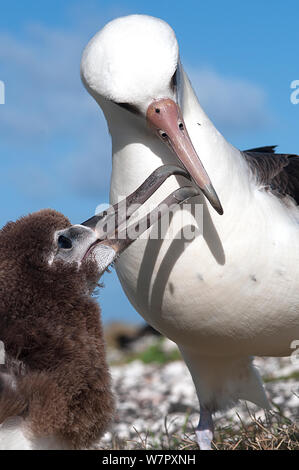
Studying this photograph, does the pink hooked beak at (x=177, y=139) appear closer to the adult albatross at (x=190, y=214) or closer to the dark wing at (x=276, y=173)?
the adult albatross at (x=190, y=214)

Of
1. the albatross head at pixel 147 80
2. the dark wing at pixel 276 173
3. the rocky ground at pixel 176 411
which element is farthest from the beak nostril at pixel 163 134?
the rocky ground at pixel 176 411

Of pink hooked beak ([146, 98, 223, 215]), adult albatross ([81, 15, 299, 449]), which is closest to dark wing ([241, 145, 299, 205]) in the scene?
adult albatross ([81, 15, 299, 449])

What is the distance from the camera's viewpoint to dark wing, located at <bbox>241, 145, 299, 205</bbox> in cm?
464

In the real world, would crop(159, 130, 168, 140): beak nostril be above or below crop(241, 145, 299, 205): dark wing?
below

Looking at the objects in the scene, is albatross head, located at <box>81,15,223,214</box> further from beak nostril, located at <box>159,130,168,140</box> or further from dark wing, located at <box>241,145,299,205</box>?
dark wing, located at <box>241,145,299,205</box>

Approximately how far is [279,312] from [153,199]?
106 cm

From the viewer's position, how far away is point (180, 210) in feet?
13.7

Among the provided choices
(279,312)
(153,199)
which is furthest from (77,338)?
(279,312)

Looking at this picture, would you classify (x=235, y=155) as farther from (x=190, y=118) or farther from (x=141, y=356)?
(x=141, y=356)

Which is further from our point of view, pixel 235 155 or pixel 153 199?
pixel 235 155

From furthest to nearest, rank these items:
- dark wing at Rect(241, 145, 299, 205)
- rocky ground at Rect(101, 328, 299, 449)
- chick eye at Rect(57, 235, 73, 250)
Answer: rocky ground at Rect(101, 328, 299, 449), dark wing at Rect(241, 145, 299, 205), chick eye at Rect(57, 235, 73, 250)

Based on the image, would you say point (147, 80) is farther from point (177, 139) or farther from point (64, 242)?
point (64, 242)

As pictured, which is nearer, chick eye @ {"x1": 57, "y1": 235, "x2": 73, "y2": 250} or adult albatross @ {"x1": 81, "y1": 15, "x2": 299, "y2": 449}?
chick eye @ {"x1": 57, "y1": 235, "x2": 73, "y2": 250}

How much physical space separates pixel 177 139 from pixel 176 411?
14.6ft
